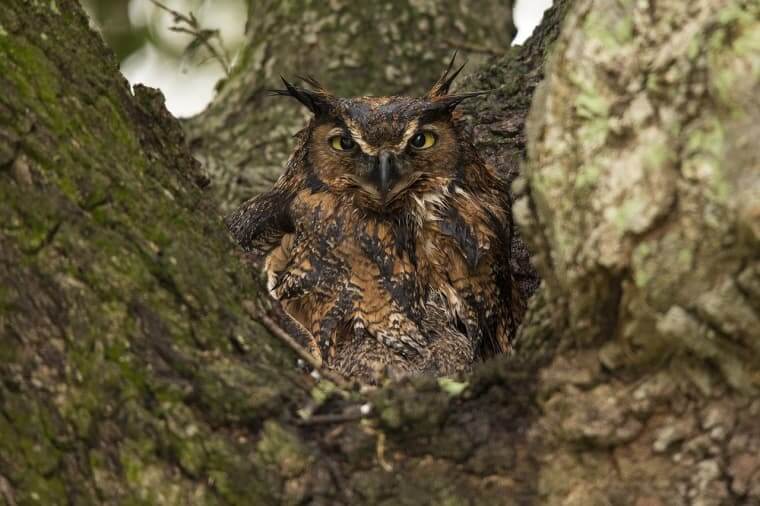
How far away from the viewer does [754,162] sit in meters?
1.49

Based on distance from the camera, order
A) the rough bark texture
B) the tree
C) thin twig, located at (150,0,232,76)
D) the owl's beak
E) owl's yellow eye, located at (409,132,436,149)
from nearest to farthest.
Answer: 1. the tree
2. the owl's beak
3. owl's yellow eye, located at (409,132,436,149)
4. thin twig, located at (150,0,232,76)
5. the rough bark texture

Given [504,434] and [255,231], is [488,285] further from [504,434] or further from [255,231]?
[504,434]

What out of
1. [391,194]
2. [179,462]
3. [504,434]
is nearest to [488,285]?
[391,194]

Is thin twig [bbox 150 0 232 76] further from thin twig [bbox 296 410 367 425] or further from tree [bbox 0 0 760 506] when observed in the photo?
thin twig [bbox 296 410 367 425]

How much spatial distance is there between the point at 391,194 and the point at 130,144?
1.29 metres

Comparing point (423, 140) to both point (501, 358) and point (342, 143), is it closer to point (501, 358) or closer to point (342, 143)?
point (342, 143)

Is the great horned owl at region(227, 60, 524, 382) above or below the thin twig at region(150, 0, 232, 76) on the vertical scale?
below

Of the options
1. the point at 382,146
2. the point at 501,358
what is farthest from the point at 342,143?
the point at 501,358

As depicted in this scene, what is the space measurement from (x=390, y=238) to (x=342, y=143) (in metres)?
0.41

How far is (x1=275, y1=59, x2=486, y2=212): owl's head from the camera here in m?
3.27

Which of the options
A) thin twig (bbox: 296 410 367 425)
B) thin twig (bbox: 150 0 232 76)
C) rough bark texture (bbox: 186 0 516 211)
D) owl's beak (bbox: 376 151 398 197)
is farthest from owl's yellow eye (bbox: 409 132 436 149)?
thin twig (bbox: 296 410 367 425)

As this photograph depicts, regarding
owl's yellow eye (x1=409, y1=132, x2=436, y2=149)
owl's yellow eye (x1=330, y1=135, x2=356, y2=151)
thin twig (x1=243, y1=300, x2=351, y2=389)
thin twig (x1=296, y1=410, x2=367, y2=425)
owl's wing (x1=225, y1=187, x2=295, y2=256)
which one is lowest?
thin twig (x1=296, y1=410, x2=367, y2=425)

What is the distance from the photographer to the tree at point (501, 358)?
1604 millimetres

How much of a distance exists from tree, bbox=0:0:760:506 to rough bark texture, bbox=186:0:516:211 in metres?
2.32
